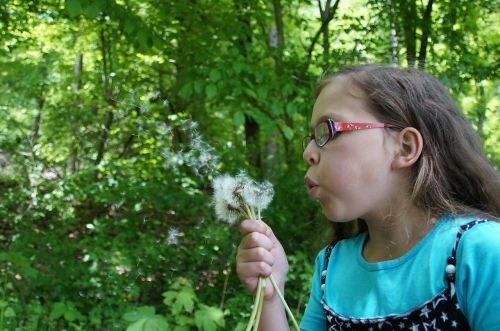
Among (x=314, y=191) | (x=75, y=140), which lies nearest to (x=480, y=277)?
(x=314, y=191)

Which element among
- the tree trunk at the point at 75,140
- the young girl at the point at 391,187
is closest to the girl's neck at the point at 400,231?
the young girl at the point at 391,187

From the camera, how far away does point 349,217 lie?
4.18 ft

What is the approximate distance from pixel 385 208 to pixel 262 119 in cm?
231

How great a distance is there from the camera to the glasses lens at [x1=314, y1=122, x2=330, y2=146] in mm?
1282

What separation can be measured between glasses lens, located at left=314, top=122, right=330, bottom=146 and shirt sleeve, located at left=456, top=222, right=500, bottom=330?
0.41 metres

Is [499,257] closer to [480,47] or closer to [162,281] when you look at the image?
[162,281]

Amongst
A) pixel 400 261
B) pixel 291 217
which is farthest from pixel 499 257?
pixel 291 217

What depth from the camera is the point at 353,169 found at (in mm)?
1248

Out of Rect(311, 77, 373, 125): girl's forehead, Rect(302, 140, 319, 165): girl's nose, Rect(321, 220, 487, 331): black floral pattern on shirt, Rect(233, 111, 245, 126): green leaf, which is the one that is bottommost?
Rect(233, 111, 245, 126): green leaf

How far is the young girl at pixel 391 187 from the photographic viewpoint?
1208 mm

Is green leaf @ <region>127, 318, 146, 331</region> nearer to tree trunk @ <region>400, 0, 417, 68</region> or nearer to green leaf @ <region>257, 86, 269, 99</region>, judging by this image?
green leaf @ <region>257, 86, 269, 99</region>

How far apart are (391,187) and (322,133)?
0.23m

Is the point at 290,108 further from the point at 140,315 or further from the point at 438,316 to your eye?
the point at 438,316

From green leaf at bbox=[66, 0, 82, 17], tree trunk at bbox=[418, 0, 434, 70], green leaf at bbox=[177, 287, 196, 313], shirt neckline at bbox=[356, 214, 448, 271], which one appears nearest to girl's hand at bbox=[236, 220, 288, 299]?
shirt neckline at bbox=[356, 214, 448, 271]
